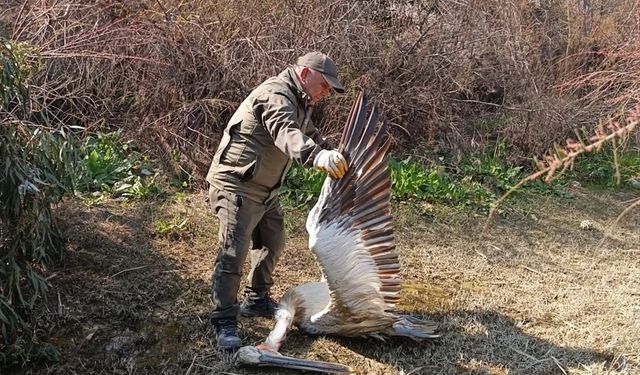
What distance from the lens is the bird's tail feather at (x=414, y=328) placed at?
12.1 feet

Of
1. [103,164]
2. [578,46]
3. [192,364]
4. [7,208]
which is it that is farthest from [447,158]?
[7,208]

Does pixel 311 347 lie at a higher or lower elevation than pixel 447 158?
lower

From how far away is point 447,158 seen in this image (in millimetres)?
7000

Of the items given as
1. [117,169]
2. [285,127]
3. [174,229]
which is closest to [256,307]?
[174,229]

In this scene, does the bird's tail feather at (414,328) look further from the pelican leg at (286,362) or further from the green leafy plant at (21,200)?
the green leafy plant at (21,200)

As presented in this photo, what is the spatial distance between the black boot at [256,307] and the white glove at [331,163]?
3.82ft

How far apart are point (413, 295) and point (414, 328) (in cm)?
67

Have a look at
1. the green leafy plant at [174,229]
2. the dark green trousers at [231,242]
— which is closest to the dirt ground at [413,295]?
the green leafy plant at [174,229]

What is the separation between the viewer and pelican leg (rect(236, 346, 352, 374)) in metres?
3.38

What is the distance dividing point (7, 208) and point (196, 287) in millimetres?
1437

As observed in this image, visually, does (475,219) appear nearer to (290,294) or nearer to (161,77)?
(290,294)

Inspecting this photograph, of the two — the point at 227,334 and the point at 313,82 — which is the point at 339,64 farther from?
the point at 227,334

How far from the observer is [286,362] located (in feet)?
Answer: 11.1

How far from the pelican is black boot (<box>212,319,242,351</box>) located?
0.12 metres
